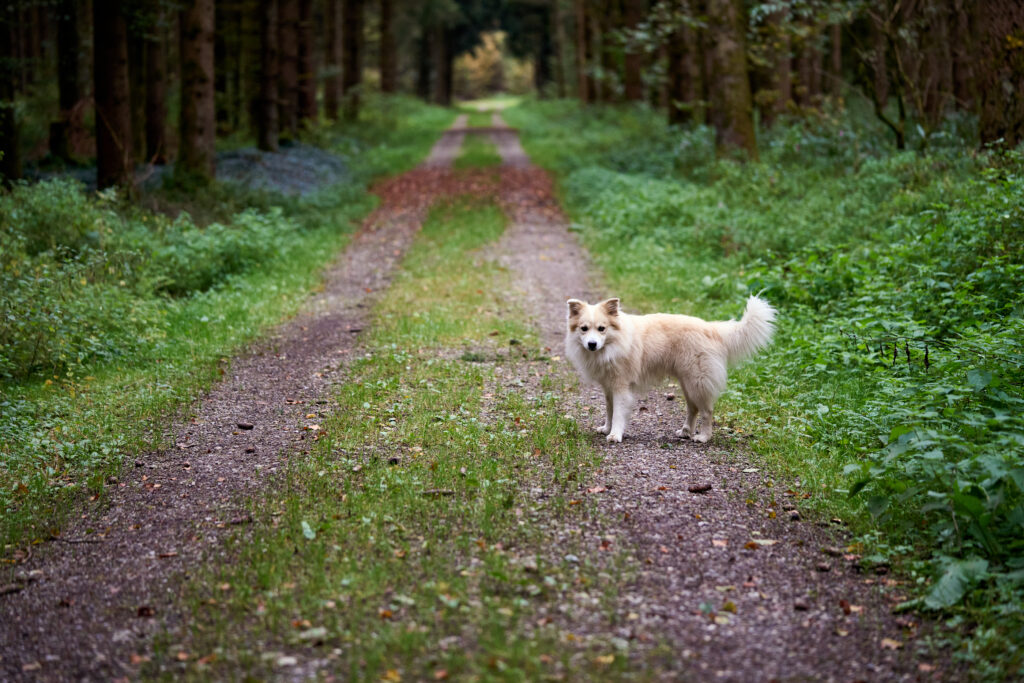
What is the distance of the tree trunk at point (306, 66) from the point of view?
103 feet

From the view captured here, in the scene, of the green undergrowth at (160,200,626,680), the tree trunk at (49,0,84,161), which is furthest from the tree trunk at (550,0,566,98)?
the green undergrowth at (160,200,626,680)

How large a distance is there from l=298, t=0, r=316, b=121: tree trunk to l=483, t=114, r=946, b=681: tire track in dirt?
Result: 27.4 m

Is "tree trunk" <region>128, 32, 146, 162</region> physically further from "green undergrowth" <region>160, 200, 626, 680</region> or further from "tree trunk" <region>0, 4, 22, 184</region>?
"green undergrowth" <region>160, 200, 626, 680</region>

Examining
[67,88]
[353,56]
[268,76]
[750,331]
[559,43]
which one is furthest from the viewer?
[559,43]

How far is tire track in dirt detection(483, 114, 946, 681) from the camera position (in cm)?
425

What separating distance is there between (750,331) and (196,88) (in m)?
15.7

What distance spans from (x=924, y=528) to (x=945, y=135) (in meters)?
11.0

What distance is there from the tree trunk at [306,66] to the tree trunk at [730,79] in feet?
55.9

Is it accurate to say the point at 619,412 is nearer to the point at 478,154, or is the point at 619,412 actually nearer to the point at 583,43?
the point at 478,154

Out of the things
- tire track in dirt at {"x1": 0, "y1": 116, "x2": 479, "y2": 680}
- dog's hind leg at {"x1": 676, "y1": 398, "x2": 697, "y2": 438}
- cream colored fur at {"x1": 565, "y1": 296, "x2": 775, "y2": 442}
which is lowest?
tire track in dirt at {"x1": 0, "y1": 116, "x2": 479, "y2": 680}

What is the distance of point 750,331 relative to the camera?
728 cm

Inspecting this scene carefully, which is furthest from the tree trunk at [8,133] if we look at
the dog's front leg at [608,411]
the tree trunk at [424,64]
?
the tree trunk at [424,64]

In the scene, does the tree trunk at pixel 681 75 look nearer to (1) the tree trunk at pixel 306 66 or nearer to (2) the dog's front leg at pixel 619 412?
(1) the tree trunk at pixel 306 66

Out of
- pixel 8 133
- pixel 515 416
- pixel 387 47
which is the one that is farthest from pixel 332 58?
pixel 515 416
